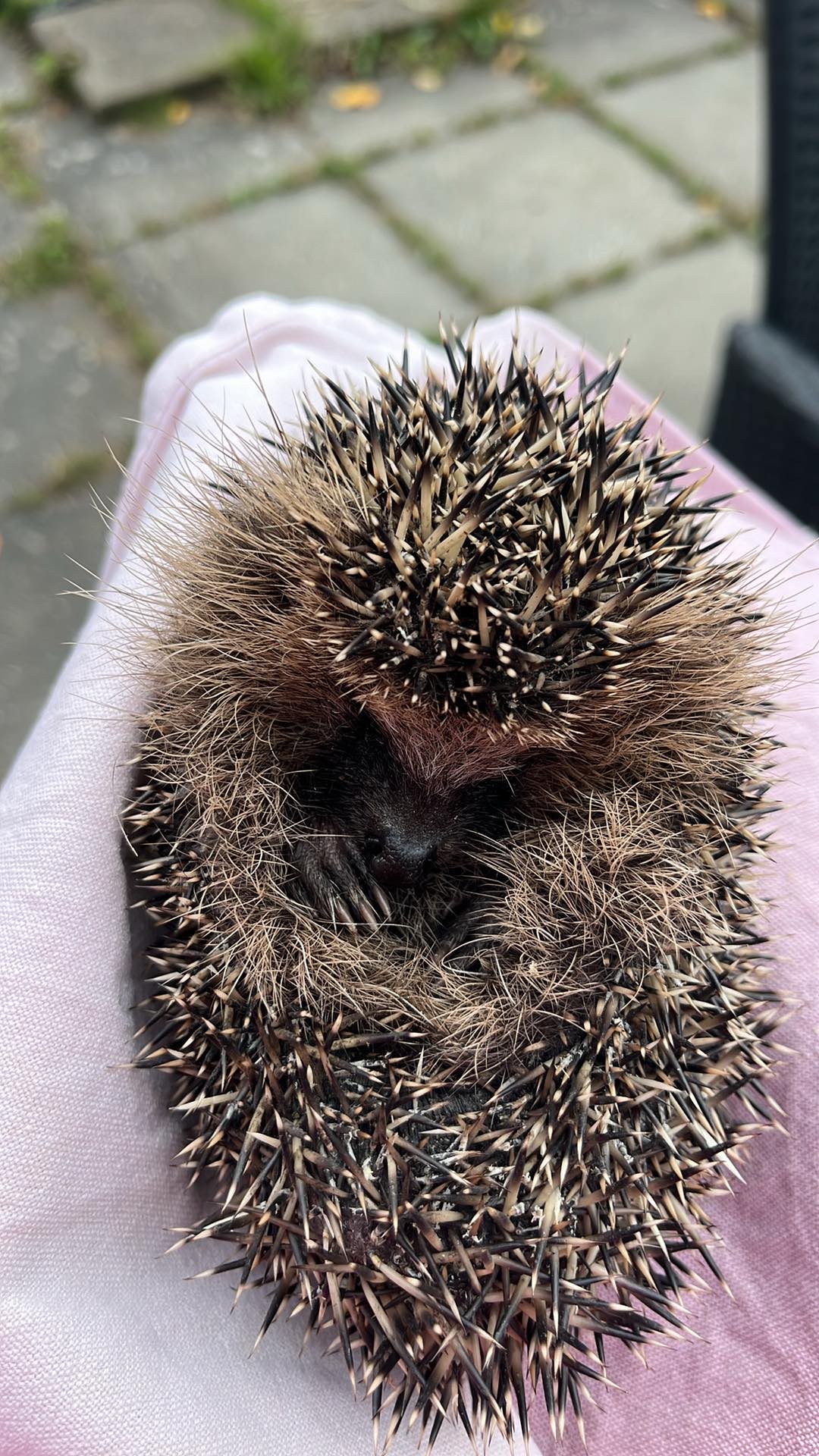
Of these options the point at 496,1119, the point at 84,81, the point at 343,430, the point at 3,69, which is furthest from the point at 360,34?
the point at 496,1119

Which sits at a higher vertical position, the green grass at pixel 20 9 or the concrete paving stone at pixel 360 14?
the green grass at pixel 20 9

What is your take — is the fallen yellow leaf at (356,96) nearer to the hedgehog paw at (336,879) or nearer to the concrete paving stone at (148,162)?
the concrete paving stone at (148,162)

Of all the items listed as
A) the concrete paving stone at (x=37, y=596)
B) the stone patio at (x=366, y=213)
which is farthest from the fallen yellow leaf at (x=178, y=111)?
the concrete paving stone at (x=37, y=596)

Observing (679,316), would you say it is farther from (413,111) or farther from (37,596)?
(37,596)

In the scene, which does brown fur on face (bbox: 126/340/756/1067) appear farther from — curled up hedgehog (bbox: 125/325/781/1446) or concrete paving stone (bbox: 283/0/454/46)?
concrete paving stone (bbox: 283/0/454/46)

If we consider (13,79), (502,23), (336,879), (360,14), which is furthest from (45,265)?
(336,879)

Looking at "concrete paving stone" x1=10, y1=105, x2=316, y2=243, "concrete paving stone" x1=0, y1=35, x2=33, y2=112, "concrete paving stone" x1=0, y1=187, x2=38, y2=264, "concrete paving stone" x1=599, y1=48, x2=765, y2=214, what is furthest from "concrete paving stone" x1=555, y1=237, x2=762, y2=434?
"concrete paving stone" x1=0, y1=35, x2=33, y2=112
